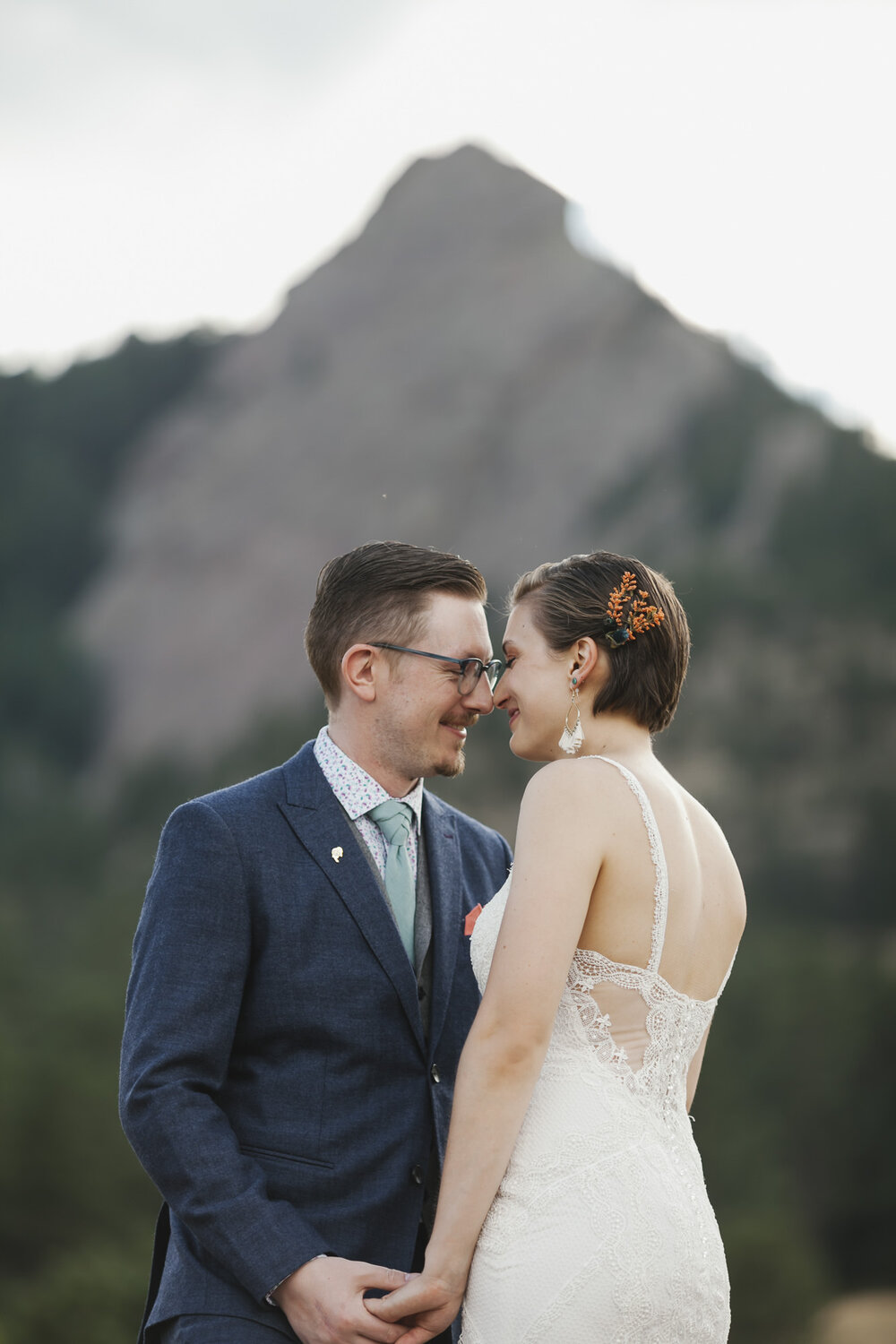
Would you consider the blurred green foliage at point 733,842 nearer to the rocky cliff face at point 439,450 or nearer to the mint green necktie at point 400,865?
the rocky cliff face at point 439,450

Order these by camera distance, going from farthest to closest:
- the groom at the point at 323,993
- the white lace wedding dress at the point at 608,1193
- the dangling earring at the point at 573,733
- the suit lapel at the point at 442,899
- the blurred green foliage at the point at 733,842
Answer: the blurred green foliage at the point at 733,842 → the suit lapel at the point at 442,899 → the dangling earring at the point at 573,733 → the groom at the point at 323,993 → the white lace wedding dress at the point at 608,1193

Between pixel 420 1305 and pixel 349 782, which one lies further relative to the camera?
pixel 349 782

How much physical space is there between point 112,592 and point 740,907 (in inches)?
1318

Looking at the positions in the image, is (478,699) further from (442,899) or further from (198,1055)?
(198,1055)

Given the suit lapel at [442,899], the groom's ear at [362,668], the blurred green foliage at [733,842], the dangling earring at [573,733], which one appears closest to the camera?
the dangling earring at [573,733]

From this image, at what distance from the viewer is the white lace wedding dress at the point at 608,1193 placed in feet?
7.84

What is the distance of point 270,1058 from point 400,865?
51 centimetres

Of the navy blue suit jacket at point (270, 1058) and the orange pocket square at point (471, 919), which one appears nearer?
the navy blue suit jacket at point (270, 1058)

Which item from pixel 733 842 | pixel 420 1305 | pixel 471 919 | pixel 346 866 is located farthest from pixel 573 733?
pixel 733 842

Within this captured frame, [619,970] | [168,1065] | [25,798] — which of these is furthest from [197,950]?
[25,798]

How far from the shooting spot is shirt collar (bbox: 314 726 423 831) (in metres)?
2.96

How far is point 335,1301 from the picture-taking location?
2434mm

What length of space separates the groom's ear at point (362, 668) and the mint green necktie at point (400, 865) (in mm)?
255

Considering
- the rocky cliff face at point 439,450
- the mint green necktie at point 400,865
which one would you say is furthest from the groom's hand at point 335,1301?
the rocky cliff face at point 439,450
